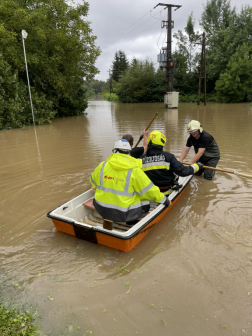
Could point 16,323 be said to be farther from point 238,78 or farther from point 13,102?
point 238,78

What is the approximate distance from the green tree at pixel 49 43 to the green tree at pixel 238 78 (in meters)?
18.7

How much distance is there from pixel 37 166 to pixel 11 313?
5.43 m

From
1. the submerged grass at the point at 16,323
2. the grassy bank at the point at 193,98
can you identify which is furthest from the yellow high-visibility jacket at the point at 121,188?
the grassy bank at the point at 193,98

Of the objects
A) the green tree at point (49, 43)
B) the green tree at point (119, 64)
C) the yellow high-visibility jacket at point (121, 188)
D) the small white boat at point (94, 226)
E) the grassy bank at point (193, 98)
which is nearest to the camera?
the small white boat at point (94, 226)

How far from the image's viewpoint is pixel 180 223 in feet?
14.5

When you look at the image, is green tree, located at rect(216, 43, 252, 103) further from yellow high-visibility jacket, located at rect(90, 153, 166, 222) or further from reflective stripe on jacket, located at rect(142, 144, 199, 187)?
yellow high-visibility jacket, located at rect(90, 153, 166, 222)

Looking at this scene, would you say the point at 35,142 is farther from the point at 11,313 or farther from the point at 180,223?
the point at 11,313

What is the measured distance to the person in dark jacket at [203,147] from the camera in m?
5.88

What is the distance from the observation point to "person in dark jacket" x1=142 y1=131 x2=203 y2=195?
14.5 feet

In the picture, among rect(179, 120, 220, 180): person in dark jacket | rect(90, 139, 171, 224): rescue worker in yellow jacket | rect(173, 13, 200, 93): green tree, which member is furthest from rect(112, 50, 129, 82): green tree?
rect(90, 139, 171, 224): rescue worker in yellow jacket

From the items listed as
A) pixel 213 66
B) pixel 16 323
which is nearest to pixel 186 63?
pixel 213 66

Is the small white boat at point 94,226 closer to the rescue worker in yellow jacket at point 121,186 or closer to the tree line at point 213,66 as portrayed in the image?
the rescue worker in yellow jacket at point 121,186

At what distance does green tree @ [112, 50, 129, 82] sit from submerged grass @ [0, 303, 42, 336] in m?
67.1

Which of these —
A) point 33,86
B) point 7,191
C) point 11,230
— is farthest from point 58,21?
point 11,230
